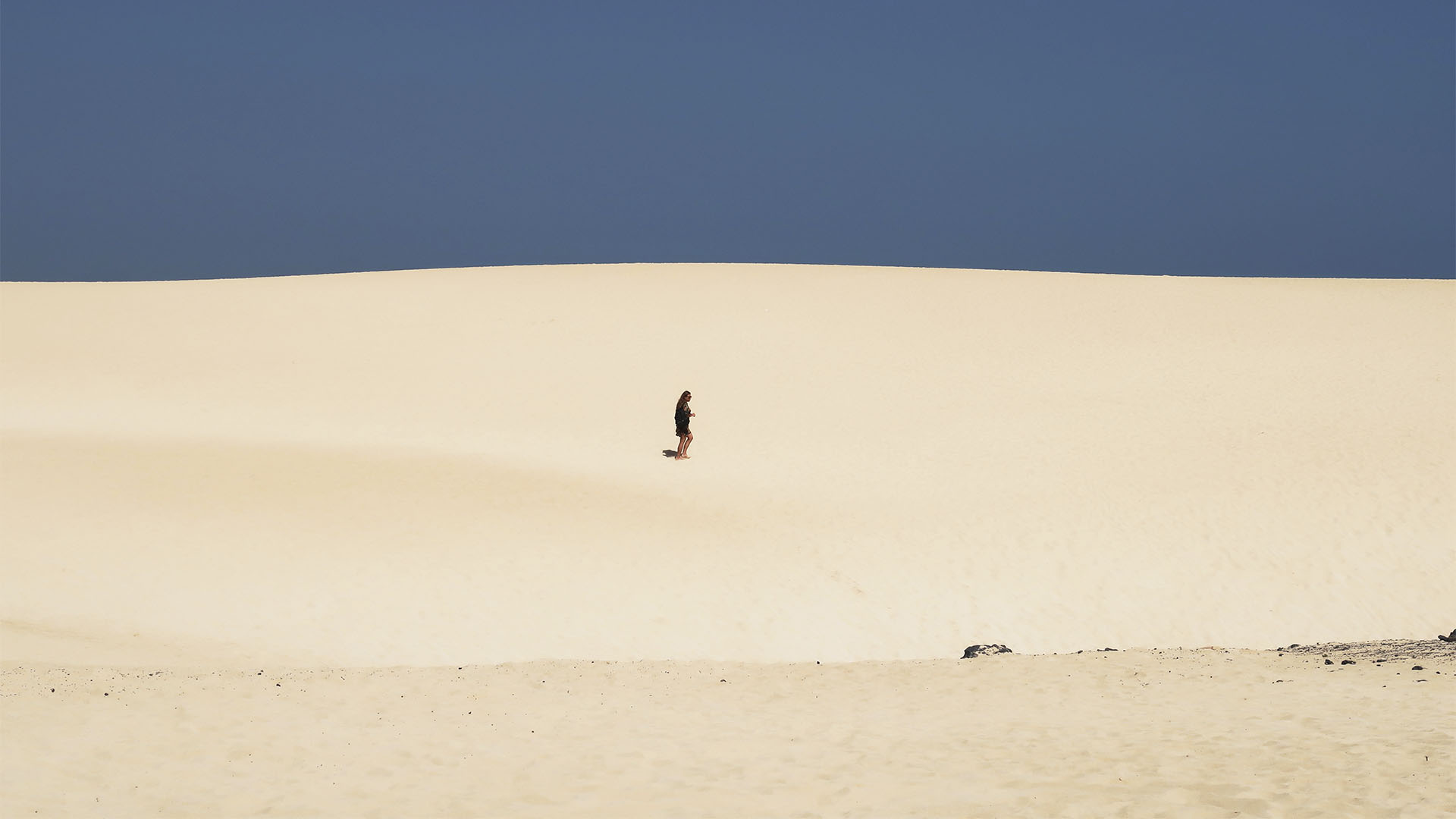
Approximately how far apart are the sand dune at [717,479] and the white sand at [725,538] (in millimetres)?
93

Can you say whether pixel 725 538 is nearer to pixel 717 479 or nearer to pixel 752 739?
pixel 717 479

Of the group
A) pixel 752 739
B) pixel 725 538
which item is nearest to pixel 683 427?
pixel 725 538

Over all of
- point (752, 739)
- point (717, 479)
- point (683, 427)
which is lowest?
point (752, 739)

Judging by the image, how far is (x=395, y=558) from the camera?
1549 cm

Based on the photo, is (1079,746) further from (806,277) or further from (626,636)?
(806,277)

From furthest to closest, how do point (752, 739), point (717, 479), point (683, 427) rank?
point (683, 427) < point (717, 479) < point (752, 739)

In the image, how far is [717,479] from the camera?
20.0 metres

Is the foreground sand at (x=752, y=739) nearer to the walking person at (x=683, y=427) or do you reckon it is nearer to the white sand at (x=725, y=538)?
the white sand at (x=725, y=538)

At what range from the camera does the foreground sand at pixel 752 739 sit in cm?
721

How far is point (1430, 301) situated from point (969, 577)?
2467cm

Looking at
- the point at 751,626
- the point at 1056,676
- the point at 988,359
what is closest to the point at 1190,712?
the point at 1056,676

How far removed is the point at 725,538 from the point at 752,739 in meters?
8.22

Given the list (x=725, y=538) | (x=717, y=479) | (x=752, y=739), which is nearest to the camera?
(x=752, y=739)

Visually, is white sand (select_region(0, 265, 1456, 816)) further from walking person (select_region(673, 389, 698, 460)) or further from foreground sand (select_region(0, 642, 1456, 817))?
walking person (select_region(673, 389, 698, 460))
